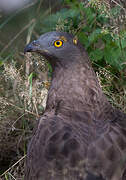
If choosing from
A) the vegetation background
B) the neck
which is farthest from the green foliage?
the neck

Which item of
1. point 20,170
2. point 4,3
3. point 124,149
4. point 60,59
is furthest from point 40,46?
point 4,3

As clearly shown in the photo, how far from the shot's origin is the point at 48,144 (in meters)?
2.87

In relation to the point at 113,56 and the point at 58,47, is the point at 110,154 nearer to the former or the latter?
the point at 58,47

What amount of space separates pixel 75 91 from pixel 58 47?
36 centimetres

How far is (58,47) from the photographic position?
333cm

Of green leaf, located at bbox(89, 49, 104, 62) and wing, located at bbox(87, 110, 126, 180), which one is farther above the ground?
green leaf, located at bbox(89, 49, 104, 62)

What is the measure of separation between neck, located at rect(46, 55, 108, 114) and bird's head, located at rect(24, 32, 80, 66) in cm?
7

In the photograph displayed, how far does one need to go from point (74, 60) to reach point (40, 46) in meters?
0.28

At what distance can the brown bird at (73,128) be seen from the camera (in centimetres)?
276

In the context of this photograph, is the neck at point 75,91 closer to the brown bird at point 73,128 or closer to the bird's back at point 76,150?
the brown bird at point 73,128

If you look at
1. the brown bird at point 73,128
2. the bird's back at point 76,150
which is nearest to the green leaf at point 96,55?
the brown bird at point 73,128

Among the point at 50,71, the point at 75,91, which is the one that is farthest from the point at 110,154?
the point at 50,71

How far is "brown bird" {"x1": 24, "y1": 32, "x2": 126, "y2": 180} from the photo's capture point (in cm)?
276

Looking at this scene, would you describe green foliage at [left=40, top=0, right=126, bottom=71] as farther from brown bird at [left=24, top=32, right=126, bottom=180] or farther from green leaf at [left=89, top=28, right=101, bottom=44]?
brown bird at [left=24, top=32, right=126, bottom=180]
